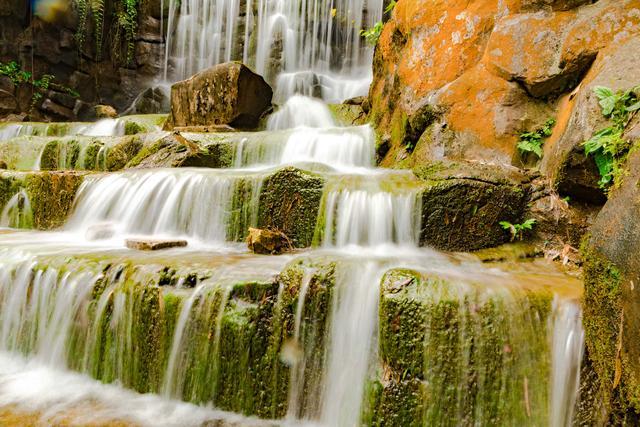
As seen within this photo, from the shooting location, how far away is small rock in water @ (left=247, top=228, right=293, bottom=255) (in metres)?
3.96

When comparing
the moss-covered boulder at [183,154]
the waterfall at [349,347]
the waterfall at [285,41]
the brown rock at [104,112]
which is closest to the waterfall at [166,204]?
the moss-covered boulder at [183,154]

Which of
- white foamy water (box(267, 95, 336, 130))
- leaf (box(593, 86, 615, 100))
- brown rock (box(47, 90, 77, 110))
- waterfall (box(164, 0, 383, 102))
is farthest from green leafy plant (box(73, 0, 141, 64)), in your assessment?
leaf (box(593, 86, 615, 100))

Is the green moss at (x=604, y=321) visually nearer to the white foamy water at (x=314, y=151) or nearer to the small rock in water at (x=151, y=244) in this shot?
the small rock in water at (x=151, y=244)

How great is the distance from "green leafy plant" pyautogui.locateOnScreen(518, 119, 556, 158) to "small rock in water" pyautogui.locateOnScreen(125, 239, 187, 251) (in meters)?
3.94

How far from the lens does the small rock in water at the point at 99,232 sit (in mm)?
4836

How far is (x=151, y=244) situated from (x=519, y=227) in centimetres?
357

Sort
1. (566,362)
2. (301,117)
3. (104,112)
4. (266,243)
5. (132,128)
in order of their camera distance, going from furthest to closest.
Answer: (104,112)
(132,128)
(301,117)
(266,243)
(566,362)

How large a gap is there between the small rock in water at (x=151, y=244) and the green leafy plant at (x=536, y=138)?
3.94 metres

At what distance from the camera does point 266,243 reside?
3988mm

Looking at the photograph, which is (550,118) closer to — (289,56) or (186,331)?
(186,331)

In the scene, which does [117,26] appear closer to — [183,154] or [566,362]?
[183,154]

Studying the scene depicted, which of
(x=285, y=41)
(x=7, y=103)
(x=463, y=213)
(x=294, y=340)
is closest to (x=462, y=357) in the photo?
(x=294, y=340)

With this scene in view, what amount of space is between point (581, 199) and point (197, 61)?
48.9 feet

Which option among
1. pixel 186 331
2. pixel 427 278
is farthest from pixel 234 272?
pixel 427 278
